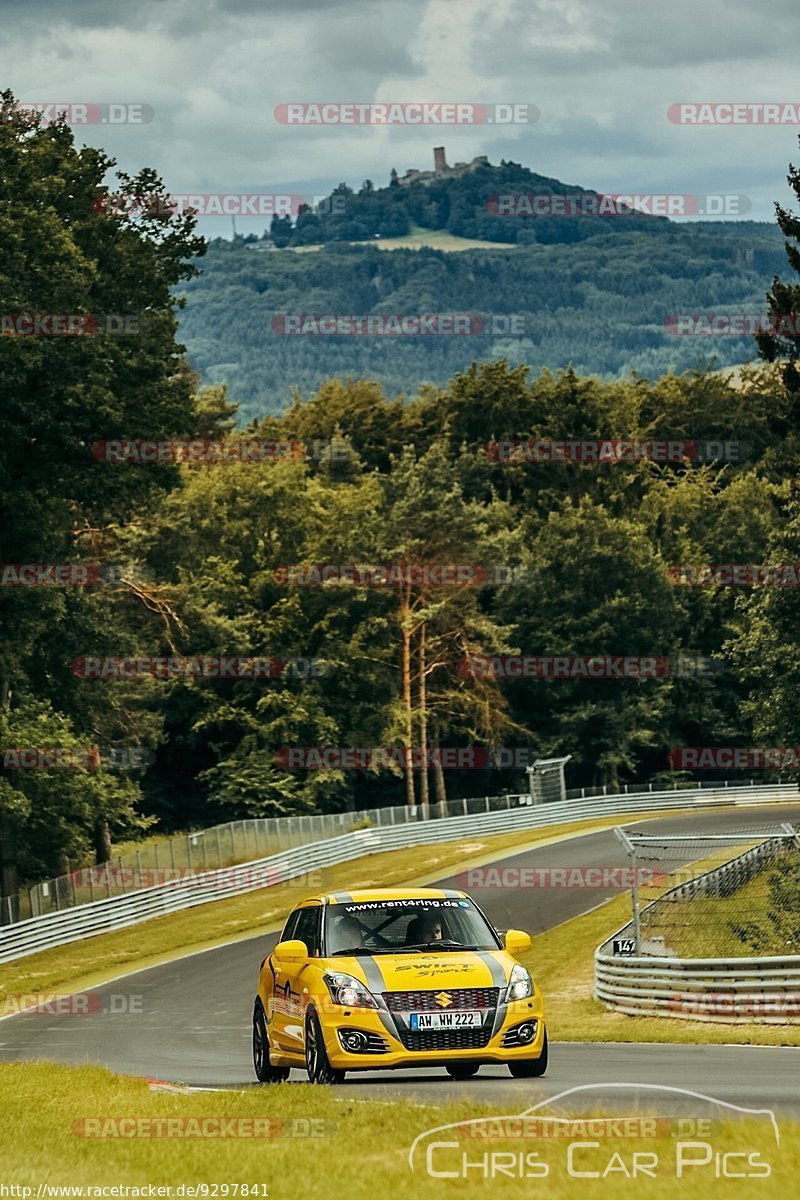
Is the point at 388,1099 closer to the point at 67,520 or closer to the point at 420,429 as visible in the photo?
the point at 67,520

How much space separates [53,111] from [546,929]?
79.5ft

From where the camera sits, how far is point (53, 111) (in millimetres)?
45719

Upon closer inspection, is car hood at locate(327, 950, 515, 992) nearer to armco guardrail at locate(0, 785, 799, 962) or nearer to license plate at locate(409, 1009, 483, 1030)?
license plate at locate(409, 1009, 483, 1030)

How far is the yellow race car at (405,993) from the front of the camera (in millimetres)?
14633

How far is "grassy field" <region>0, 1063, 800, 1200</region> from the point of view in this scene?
8.60 meters

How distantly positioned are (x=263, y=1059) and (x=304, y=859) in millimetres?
42762

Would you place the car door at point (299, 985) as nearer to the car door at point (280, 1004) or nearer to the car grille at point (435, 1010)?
the car door at point (280, 1004)

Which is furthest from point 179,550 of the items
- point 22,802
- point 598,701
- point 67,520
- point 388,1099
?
point 388,1099

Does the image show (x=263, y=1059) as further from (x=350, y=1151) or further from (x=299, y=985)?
(x=350, y=1151)

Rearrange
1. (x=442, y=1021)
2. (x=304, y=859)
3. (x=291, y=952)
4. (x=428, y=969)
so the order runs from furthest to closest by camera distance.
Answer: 1. (x=304, y=859)
2. (x=291, y=952)
3. (x=428, y=969)
4. (x=442, y=1021)

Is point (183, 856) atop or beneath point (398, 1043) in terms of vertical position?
beneath

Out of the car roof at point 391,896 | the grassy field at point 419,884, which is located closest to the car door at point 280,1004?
the car roof at point 391,896

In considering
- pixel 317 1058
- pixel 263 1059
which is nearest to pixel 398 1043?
pixel 317 1058

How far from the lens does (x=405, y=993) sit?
48.2 feet
